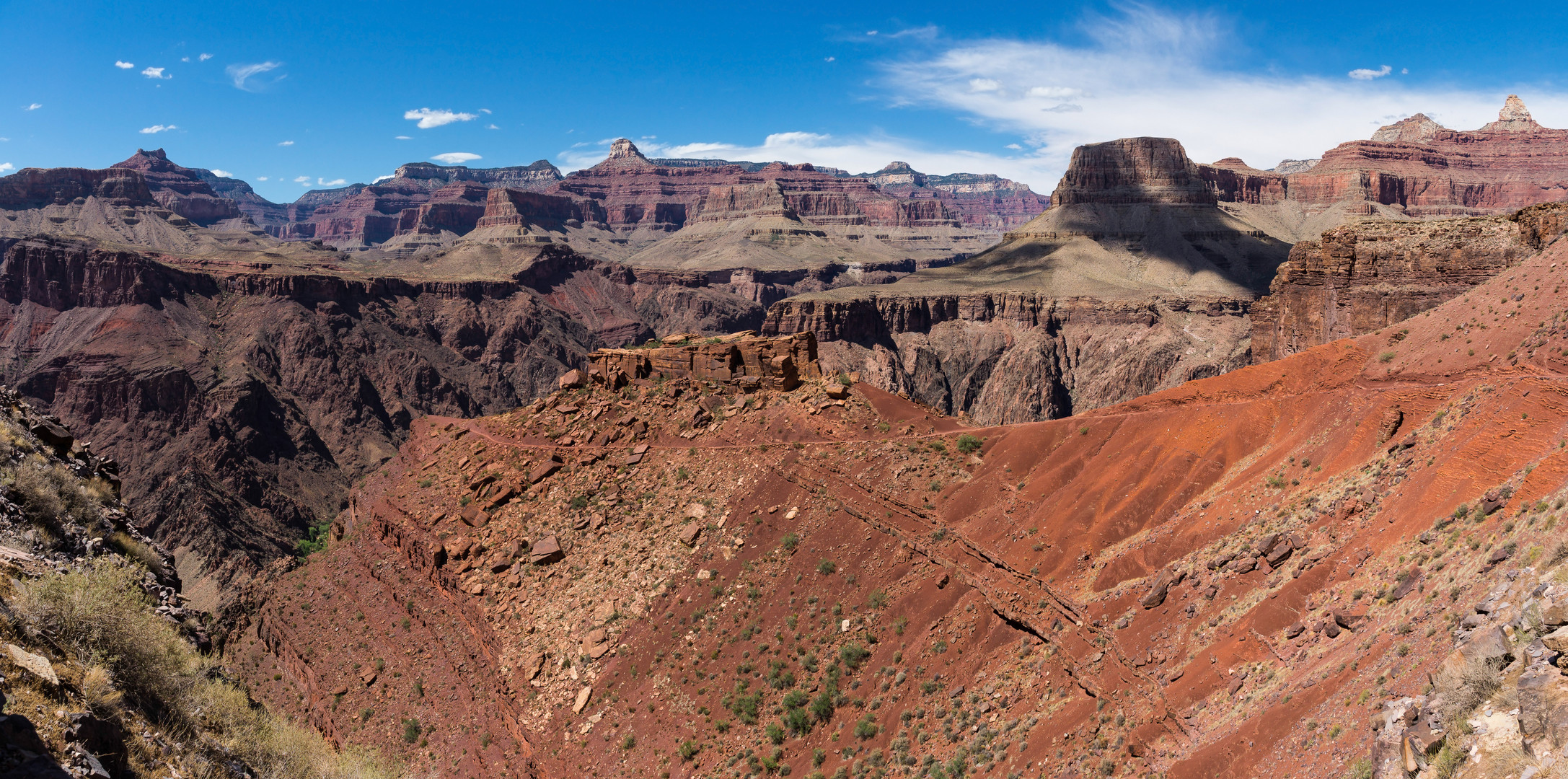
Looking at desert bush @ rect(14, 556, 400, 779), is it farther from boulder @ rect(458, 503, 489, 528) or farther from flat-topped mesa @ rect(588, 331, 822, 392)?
flat-topped mesa @ rect(588, 331, 822, 392)

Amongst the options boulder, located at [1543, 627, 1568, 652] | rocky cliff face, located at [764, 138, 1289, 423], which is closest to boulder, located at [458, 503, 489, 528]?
boulder, located at [1543, 627, 1568, 652]

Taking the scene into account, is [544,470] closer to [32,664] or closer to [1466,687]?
[32,664]

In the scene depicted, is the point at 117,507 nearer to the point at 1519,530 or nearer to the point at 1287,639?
the point at 1287,639

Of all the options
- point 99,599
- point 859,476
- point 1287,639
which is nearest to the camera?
point 99,599

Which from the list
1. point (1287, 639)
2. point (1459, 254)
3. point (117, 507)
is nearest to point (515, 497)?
point (117, 507)

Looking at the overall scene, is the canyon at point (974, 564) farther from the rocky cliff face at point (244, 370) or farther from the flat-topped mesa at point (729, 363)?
the rocky cliff face at point (244, 370)

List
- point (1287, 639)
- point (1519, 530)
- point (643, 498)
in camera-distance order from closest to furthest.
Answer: point (1519, 530), point (1287, 639), point (643, 498)
